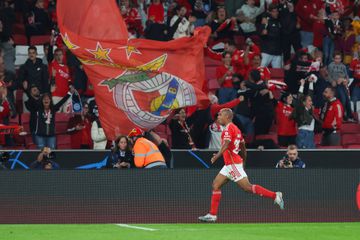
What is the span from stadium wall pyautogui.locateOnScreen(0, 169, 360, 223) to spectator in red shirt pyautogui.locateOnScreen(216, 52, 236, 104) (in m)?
Answer: 5.35

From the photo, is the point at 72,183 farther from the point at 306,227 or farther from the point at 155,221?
A: the point at 306,227

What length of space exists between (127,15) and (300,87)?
15.2 ft

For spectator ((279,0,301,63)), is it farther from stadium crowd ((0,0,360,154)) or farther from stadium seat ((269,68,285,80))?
stadium seat ((269,68,285,80))

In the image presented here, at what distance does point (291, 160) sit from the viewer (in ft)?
74.3

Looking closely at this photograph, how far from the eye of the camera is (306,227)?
18469 mm

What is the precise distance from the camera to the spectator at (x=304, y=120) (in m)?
25.2

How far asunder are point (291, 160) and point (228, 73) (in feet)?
13.4

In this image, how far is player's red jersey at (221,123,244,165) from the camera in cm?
1856

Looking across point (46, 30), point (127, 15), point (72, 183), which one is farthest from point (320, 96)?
point (72, 183)

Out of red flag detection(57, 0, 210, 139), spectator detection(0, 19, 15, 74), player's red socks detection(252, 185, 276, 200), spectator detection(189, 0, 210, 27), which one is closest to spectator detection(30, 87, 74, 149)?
red flag detection(57, 0, 210, 139)

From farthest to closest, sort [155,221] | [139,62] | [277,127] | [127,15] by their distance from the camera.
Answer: [127,15] → [277,127] → [139,62] → [155,221]

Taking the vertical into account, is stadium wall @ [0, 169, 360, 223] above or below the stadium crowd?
below

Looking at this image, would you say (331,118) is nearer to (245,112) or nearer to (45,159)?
(245,112)

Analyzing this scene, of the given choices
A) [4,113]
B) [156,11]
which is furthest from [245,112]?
[4,113]
